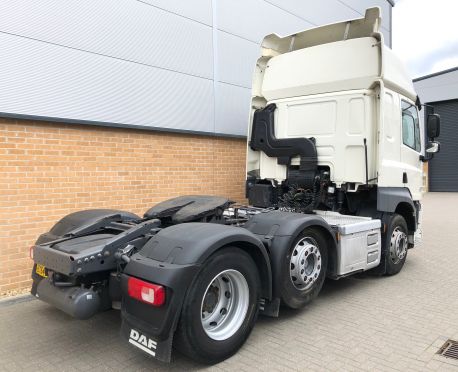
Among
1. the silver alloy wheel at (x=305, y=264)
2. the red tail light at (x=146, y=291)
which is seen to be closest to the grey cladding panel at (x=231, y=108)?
the silver alloy wheel at (x=305, y=264)

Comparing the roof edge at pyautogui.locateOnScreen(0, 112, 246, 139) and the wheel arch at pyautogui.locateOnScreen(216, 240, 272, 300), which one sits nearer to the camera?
the wheel arch at pyautogui.locateOnScreen(216, 240, 272, 300)

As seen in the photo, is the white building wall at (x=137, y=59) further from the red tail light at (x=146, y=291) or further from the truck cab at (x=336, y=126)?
the red tail light at (x=146, y=291)

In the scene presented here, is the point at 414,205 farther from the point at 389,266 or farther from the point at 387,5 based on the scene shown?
the point at 387,5

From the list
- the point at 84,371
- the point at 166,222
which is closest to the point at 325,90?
the point at 166,222

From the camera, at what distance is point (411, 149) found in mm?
6359

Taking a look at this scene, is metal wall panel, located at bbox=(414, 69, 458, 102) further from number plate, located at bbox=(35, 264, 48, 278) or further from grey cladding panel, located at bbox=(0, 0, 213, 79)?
number plate, located at bbox=(35, 264, 48, 278)

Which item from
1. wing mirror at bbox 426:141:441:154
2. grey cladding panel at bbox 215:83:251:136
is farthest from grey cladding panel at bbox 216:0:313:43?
wing mirror at bbox 426:141:441:154

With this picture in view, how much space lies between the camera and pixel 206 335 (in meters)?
3.29

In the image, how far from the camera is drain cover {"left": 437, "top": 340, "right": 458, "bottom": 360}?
350 cm

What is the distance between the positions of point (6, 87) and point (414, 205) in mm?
6022

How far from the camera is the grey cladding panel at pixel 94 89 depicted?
16.8 feet

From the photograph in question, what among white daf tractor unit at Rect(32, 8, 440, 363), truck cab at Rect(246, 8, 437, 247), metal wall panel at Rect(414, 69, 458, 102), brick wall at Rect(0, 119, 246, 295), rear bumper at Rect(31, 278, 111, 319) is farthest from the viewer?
metal wall panel at Rect(414, 69, 458, 102)

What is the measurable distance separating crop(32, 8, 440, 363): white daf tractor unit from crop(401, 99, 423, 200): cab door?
3 cm

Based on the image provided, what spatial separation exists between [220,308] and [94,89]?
3827 mm
